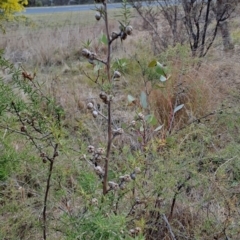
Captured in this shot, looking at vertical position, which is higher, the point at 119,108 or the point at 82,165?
the point at 82,165

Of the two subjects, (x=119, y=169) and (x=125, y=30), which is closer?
(x=125, y=30)

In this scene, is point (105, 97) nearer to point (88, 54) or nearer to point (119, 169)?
point (88, 54)

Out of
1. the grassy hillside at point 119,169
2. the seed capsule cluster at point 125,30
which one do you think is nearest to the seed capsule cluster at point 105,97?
the grassy hillside at point 119,169

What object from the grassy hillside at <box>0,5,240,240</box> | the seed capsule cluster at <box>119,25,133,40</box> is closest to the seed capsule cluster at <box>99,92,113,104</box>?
the grassy hillside at <box>0,5,240,240</box>

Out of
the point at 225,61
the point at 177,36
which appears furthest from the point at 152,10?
the point at 225,61

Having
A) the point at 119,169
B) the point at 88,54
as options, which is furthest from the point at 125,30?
the point at 119,169

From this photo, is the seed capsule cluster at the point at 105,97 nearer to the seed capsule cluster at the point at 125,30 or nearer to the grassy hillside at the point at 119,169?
the grassy hillside at the point at 119,169

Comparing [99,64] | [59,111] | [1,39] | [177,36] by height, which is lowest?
[1,39]

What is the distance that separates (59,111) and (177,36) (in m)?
3.37

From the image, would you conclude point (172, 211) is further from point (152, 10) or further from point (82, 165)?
point (152, 10)

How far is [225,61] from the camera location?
3602 mm

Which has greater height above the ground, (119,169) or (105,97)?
(105,97)

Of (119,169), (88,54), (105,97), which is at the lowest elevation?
(119,169)

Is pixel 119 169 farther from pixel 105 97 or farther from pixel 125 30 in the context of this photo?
pixel 125 30
